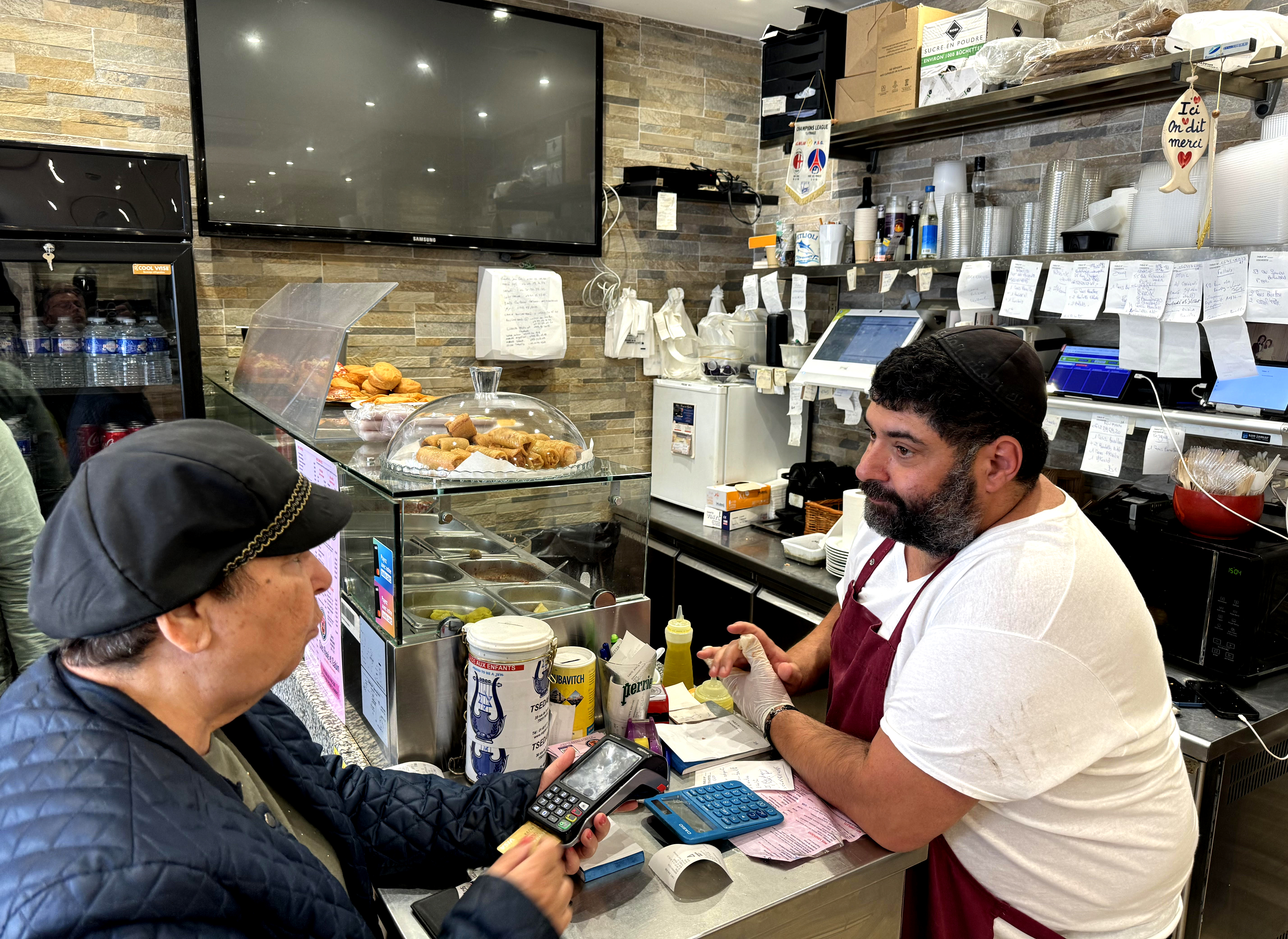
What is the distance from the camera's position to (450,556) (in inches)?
75.5

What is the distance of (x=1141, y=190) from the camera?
266 cm

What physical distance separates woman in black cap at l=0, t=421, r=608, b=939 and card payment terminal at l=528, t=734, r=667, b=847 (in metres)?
0.19

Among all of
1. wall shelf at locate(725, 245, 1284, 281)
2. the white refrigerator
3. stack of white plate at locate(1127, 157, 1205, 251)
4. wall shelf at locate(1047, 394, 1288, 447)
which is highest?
stack of white plate at locate(1127, 157, 1205, 251)

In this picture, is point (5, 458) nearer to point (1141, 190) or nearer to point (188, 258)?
point (188, 258)

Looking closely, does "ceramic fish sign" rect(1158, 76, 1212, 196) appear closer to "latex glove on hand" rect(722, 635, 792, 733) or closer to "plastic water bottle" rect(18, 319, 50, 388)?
"latex glove on hand" rect(722, 635, 792, 733)

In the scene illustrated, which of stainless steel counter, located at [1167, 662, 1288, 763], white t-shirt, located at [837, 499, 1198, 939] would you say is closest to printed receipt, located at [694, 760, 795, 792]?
white t-shirt, located at [837, 499, 1198, 939]

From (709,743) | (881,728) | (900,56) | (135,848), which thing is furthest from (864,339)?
(135,848)

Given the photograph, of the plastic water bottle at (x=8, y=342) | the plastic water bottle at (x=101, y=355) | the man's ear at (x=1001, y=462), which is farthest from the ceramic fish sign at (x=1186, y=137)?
the plastic water bottle at (x=8, y=342)

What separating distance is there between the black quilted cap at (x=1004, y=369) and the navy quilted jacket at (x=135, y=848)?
104 cm

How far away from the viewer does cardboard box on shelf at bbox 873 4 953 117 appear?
328 cm

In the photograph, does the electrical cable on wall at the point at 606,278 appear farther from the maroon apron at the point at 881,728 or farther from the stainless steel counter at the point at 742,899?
the stainless steel counter at the point at 742,899

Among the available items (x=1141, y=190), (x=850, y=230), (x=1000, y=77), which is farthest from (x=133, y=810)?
(x=850, y=230)

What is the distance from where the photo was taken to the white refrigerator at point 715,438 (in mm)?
4020

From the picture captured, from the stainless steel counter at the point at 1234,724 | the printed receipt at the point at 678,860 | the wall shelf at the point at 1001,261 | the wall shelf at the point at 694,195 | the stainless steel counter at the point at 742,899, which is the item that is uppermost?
the wall shelf at the point at 694,195
